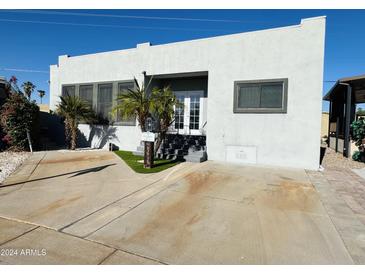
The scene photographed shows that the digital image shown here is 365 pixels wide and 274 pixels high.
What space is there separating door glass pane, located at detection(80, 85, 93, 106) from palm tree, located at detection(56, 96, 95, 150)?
1.46 ft

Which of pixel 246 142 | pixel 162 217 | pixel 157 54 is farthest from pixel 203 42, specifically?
pixel 162 217

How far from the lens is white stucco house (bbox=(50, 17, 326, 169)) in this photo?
7652mm

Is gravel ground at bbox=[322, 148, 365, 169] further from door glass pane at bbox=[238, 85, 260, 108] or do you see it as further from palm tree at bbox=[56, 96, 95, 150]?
palm tree at bbox=[56, 96, 95, 150]

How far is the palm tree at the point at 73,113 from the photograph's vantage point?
34.8 ft

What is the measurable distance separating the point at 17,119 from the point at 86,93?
340 centimetres

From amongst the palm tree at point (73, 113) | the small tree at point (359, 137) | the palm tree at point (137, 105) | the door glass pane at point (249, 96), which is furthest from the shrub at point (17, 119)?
the small tree at point (359, 137)

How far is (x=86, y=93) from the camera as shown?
39.9ft

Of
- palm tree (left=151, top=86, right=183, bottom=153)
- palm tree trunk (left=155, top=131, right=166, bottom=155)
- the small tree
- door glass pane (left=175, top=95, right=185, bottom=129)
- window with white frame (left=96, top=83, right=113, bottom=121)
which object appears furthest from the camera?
window with white frame (left=96, top=83, right=113, bottom=121)

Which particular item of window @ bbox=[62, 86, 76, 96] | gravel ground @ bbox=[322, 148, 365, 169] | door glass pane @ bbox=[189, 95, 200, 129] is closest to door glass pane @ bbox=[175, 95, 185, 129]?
door glass pane @ bbox=[189, 95, 200, 129]

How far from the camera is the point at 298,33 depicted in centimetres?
766

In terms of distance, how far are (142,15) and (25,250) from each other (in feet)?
29.4

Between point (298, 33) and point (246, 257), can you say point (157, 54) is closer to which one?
point (298, 33)

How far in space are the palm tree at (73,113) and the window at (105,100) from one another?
1.56 ft

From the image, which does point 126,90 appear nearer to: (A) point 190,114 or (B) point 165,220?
(A) point 190,114
